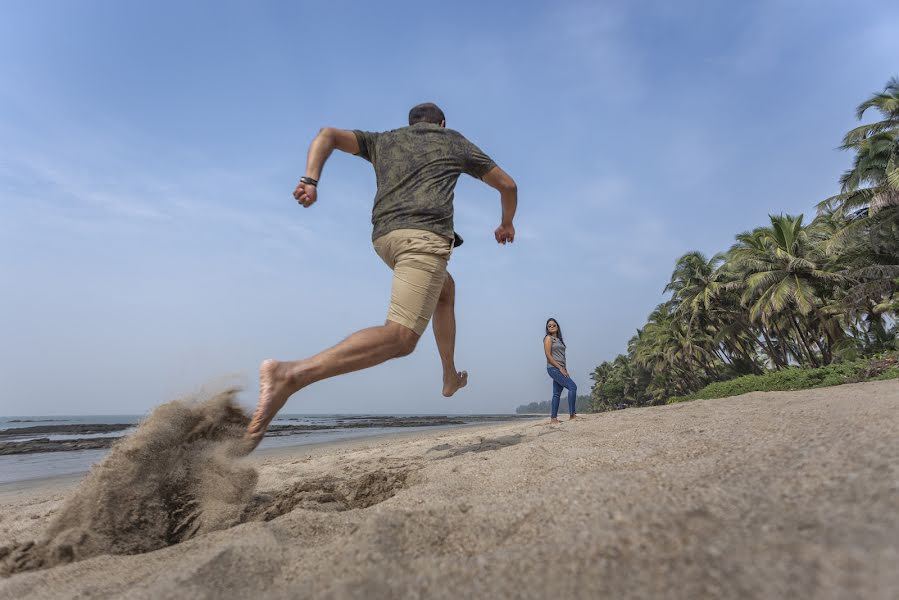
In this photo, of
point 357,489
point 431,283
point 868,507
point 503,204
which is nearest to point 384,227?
point 431,283

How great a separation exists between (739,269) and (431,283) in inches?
1012

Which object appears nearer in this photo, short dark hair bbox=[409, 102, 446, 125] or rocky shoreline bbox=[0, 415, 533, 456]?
short dark hair bbox=[409, 102, 446, 125]

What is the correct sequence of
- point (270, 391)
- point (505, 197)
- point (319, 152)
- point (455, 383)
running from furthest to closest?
1. point (455, 383)
2. point (505, 197)
3. point (319, 152)
4. point (270, 391)

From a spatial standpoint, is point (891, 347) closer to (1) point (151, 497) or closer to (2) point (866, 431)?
(2) point (866, 431)

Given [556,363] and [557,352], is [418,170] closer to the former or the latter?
[556,363]

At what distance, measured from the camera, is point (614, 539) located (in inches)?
36.4

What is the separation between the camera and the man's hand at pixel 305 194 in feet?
7.89

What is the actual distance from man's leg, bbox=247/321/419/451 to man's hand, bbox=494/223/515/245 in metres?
1.20

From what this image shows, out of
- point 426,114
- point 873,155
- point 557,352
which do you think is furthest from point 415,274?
point 873,155

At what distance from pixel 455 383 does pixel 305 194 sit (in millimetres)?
1630

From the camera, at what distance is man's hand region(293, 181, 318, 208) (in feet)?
7.89

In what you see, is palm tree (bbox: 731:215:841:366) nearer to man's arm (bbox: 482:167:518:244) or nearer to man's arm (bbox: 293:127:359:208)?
man's arm (bbox: 482:167:518:244)

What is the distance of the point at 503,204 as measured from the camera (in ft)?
9.96

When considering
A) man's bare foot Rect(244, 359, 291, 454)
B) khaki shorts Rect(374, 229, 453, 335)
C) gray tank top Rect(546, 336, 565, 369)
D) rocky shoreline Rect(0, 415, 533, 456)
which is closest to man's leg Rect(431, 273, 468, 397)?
khaki shorts Rect(374, 229, 453, 335)
